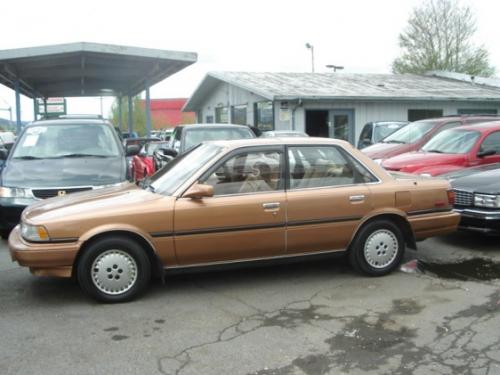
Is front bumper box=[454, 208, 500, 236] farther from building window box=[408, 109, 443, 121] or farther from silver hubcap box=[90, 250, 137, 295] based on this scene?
building window box=[408, 109, 443, 121]

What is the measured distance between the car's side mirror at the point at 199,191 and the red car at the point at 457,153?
505 cm

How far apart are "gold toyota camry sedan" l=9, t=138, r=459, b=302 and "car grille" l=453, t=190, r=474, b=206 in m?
0.91

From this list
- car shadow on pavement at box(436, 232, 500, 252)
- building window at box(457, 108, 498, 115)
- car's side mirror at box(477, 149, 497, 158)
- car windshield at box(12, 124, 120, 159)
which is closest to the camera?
car shadow on pavement at box(436, 232, 500, 252)

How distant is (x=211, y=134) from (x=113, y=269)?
6928 mm

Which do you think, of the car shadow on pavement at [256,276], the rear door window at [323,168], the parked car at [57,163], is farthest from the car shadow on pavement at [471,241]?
the parked car at [57,163]

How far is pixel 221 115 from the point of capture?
2767 centimetres

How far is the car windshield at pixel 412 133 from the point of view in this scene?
40.0ft

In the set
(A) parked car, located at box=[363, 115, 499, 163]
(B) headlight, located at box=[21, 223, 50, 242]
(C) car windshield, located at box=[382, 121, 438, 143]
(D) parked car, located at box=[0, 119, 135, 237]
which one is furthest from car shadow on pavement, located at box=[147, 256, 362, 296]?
(C) car windshield, located at box=[382, 121, 438, 143]

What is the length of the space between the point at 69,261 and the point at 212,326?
141 cm

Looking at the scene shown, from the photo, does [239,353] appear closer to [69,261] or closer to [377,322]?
[377,322]

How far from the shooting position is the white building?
20750 mm

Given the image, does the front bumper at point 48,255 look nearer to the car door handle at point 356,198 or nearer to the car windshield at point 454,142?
the car door handle at point 356,198

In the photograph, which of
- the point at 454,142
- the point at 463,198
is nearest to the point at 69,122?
the point at 463,198

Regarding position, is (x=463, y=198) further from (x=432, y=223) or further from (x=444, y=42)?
(x=444, y=42)
